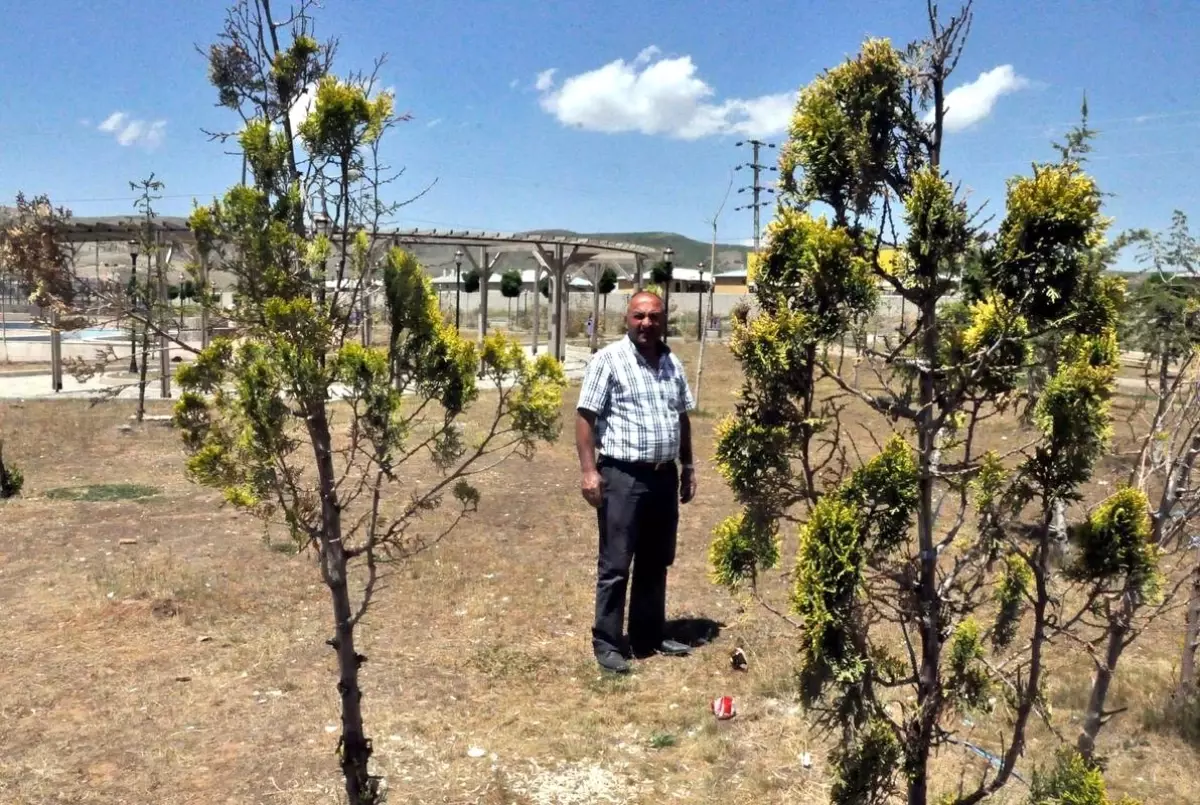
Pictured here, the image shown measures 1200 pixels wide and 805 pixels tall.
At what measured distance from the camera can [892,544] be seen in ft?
7.63

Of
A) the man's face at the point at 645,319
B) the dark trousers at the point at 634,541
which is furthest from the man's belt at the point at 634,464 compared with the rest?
the man's face at the point at 645,319

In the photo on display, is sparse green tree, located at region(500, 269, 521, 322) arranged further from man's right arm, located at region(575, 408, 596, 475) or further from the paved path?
man's right arm, located at region(575, 408, 596, 475)

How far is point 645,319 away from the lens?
14.7 ft

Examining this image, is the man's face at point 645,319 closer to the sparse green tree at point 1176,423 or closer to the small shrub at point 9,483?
the sparse green tree at point 1176,423

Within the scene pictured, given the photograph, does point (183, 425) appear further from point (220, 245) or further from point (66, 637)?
point (66, 637)

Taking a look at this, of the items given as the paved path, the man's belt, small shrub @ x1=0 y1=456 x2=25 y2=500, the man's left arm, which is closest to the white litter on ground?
the man's belt

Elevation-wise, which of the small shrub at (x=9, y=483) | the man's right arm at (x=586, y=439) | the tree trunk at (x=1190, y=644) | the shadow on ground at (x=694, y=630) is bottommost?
the shadow on ground at (x=694, y=630)

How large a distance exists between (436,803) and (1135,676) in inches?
132

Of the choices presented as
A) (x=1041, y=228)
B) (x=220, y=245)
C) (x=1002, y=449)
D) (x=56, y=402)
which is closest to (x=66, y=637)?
(x=220, y=245)

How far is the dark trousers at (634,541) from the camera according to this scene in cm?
466


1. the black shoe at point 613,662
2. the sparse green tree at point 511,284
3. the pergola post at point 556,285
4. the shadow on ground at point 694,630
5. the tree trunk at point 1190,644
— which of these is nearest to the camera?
the tree trunk at point 1190,644

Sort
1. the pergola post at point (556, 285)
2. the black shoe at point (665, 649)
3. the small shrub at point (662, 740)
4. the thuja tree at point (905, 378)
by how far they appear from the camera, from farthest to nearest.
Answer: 1. the pergola post at point (556, 285)
2. the black shoe at point (665, 649)
3. the small shrub at point (662, 740)
4. the thuja tree at point (905, 378)

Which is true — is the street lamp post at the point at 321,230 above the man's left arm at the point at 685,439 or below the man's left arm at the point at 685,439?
above

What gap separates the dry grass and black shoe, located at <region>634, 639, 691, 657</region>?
11 centimetres
